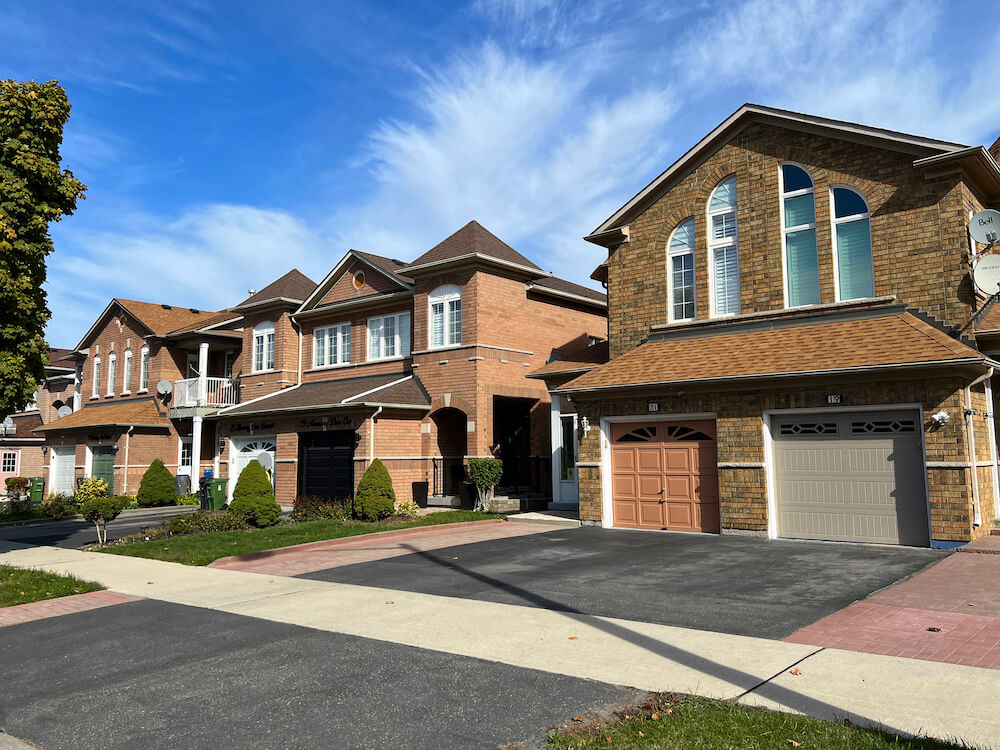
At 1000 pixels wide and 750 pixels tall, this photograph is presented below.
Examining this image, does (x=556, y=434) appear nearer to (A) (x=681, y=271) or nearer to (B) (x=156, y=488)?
(A) (x=681, y=271)

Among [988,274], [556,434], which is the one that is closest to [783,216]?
[988,274]

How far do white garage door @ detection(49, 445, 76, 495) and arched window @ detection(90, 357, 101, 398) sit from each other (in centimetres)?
318

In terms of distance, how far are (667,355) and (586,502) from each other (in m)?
3.93

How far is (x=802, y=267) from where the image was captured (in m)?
16.0

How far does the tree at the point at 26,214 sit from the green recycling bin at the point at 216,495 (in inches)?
407

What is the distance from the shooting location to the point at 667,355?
16.8m

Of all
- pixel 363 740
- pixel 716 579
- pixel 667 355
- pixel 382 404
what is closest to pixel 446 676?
pixel 363 740

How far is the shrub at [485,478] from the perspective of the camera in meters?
21.2

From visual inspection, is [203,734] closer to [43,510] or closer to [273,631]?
[273,631]

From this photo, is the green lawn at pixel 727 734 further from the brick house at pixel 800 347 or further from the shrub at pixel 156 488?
the shrub at pixel 156 488

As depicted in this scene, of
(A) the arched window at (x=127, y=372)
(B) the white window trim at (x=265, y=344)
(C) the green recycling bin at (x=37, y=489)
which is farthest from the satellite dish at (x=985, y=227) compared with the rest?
(C) the green recycling bin at (x=37, y=489)

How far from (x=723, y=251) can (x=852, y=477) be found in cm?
605

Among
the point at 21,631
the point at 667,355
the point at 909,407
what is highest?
the point at 667,355

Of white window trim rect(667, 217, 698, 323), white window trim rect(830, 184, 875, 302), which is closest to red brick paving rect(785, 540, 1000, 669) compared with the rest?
white window trim rect(830, 184, 875, 302)
